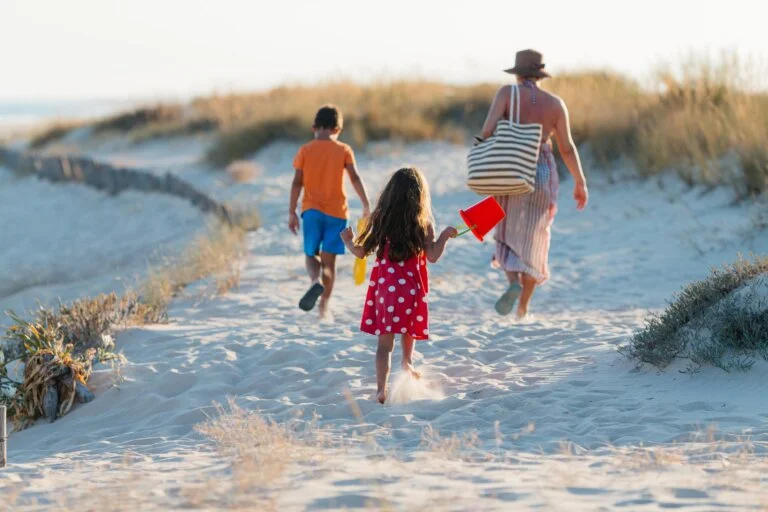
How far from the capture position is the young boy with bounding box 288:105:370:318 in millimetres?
8227

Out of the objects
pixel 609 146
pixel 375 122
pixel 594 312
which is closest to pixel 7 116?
pixel 375 122

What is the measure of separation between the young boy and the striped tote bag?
0.98 m

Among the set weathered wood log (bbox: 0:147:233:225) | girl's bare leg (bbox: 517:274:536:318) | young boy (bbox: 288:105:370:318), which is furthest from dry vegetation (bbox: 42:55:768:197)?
young boy (bbox: 288:105:370:318)

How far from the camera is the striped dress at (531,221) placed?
785cm

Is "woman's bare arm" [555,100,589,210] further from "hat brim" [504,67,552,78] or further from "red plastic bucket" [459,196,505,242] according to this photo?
"red plastic bucket" [459,196,505,242]

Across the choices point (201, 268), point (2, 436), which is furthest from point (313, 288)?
point (2, 436)

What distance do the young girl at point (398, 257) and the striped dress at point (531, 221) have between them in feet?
5.62

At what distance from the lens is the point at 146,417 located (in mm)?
6641

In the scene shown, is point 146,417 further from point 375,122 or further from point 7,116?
point 7,116

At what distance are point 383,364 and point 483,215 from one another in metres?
1.06

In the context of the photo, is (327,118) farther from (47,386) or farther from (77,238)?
(77,238)

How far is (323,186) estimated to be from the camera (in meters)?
8.25

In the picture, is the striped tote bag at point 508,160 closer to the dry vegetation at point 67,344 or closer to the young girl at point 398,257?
the young girl at point 398,257

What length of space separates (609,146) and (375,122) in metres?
5.42
